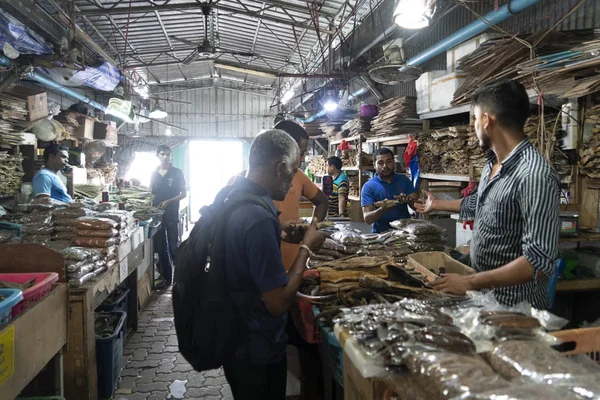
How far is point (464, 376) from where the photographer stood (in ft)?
3.18

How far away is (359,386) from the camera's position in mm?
1330

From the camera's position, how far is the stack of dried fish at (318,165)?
9.93m

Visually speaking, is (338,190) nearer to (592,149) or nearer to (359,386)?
(592,149)

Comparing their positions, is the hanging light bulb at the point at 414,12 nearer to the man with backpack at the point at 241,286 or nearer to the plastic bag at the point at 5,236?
the man with backpack at the point at 241,286

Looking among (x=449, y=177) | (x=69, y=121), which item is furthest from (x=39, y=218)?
(x=69, y=121)

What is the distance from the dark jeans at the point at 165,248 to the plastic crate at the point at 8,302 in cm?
492

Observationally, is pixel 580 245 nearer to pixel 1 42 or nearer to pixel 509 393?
pixel 509 393

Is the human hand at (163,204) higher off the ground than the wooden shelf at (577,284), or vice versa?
the human hand at (163,204)

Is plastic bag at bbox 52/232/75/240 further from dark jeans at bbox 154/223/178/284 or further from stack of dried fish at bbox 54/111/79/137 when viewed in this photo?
stack of dried fish at bbox 54/111/79/137

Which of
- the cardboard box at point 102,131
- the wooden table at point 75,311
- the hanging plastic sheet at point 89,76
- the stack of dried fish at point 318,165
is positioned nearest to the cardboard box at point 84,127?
the cardboard box at point 102,131

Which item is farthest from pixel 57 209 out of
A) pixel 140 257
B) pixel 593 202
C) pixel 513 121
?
pixel 593 202

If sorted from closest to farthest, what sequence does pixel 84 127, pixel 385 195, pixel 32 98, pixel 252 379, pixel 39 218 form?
pixel 252 379 → pixel 39 218 → pixel 385 195 → pixel 32 98 → pixel 84 127

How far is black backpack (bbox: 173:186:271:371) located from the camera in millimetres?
1783

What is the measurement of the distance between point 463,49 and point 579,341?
11.7ft
